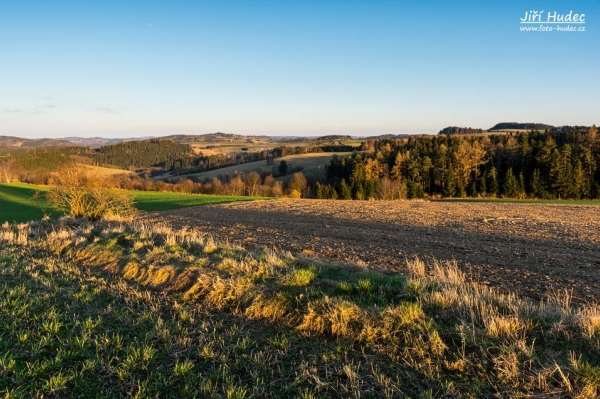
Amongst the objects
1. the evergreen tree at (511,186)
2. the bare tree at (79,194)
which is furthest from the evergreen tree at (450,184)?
the bare tree at (79,194)

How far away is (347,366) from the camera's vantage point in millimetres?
4742

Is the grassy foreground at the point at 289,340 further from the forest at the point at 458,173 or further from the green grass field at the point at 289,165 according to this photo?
the green grass field at the point at 289,165

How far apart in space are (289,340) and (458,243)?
14.2 meters

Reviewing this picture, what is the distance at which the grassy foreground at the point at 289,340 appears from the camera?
4504mm

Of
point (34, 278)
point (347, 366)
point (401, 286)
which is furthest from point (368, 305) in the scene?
point (34, 278)

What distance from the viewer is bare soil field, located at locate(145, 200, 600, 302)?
11094 millimetres

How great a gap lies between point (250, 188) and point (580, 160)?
6342 cm

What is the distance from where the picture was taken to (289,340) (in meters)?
5.85

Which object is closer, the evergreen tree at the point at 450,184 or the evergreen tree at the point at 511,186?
the evergreen tree at the point at 511,186

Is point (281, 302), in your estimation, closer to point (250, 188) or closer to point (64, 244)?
point (64, 244)

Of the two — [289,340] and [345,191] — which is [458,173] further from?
[289,340]

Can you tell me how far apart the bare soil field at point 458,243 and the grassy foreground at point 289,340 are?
14.4 ft

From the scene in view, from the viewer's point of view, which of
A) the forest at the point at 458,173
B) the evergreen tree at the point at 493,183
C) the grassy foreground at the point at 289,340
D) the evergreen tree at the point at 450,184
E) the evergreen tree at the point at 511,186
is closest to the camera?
the grassy foreground at the point at 289,340

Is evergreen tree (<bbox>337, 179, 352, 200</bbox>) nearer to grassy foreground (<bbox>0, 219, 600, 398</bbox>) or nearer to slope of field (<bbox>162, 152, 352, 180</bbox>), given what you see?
slope of field (<bbox>162, 152, 352, 180</bbox>)
